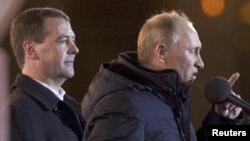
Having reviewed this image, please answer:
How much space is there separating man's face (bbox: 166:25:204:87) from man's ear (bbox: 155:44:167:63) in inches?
0.6

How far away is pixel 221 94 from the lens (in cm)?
122

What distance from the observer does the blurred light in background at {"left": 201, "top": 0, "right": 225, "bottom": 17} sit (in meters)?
3.20

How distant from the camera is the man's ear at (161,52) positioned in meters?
1.57

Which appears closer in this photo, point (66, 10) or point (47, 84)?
point (47, 84)

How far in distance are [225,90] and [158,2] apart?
1.96 metres

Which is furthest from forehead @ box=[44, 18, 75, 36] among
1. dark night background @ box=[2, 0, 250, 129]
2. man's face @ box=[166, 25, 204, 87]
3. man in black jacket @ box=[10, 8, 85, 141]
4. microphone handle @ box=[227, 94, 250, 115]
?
dark night background @ box=[2, 0, 250, 129]

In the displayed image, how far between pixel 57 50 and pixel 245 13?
178 cm

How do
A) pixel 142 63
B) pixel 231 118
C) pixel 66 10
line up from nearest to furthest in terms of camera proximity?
pixel 142 63 < pixel 231 118 < pixel 66 10

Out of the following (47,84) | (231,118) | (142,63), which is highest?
(142,63)

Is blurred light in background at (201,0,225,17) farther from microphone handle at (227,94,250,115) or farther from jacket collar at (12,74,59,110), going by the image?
microphone handle at (227,94,250,115)

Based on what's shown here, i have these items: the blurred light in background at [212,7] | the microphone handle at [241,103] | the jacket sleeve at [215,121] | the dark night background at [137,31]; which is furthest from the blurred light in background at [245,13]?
the microphone handle at [241,103]

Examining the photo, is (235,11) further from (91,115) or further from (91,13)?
(91,115)

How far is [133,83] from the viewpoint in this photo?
146 cm

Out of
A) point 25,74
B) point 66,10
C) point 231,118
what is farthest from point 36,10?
point 66,10
